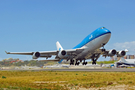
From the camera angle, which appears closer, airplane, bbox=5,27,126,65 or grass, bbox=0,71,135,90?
grass, bbox=0,71,135,90

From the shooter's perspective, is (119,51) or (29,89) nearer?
(29,89)

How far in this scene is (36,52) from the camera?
160 feet

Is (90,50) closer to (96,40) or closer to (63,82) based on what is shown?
(96,40)

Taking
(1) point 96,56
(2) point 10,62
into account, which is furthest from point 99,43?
(2) point 10,62

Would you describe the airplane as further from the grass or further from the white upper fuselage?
the grass

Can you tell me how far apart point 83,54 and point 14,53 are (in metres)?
20.1

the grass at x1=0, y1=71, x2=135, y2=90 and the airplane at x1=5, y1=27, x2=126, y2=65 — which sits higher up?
the airplane at x1=5, y1=27, x2=126, y2=65

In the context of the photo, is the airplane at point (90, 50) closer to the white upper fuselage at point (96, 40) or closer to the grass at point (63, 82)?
the white upper fuselage at point (96, 40)

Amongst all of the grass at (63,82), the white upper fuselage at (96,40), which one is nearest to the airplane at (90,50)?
the white upper fuselage at (96,40)

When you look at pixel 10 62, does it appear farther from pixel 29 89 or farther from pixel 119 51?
pixel 29 89

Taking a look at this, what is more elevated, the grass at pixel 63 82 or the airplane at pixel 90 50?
the airplane at pixel 90 50

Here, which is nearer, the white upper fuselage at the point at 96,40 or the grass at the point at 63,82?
the grass at the point at 63,82

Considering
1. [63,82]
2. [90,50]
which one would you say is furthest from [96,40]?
[63,82]

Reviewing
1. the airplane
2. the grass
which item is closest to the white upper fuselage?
the airplane
